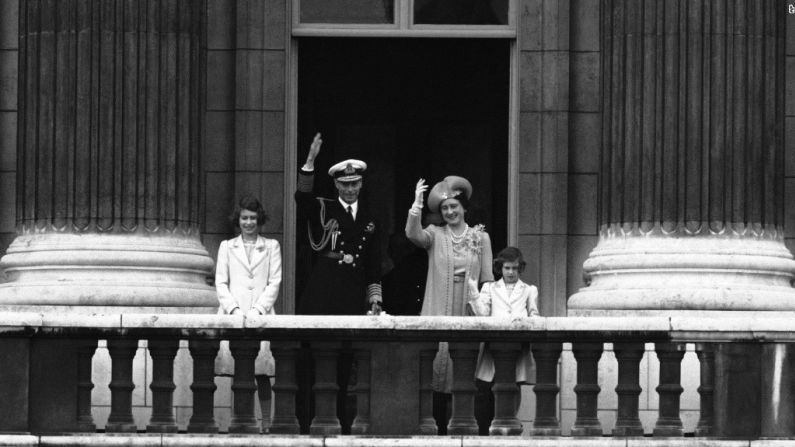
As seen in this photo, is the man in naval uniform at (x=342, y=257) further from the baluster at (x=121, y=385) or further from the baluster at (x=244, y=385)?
the baluster at (x=121, y=385)

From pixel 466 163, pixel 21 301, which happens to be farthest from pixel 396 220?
pixel 21 301

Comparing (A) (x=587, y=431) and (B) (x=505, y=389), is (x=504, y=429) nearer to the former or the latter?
(B) (x=505, y=389)

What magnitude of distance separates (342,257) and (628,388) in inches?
130

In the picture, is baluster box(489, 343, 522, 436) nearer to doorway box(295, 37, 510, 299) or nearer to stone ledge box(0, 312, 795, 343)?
stone ledge box(0, 312, 795, 343)

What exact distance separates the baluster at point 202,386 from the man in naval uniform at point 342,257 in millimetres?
2038

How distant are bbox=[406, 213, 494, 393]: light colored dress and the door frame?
2.83m

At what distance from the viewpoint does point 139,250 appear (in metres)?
21.3

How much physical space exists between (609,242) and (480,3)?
13.9 ft

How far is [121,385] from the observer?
65.0 feet

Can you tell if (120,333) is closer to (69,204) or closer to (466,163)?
(69,204)

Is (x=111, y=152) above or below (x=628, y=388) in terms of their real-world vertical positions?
above

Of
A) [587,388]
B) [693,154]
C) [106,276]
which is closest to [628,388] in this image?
[587,388]

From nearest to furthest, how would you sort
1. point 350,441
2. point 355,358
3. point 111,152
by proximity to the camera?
1. point 350,441
2. point 355,358
3. point 111,152

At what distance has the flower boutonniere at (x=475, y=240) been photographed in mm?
21797
